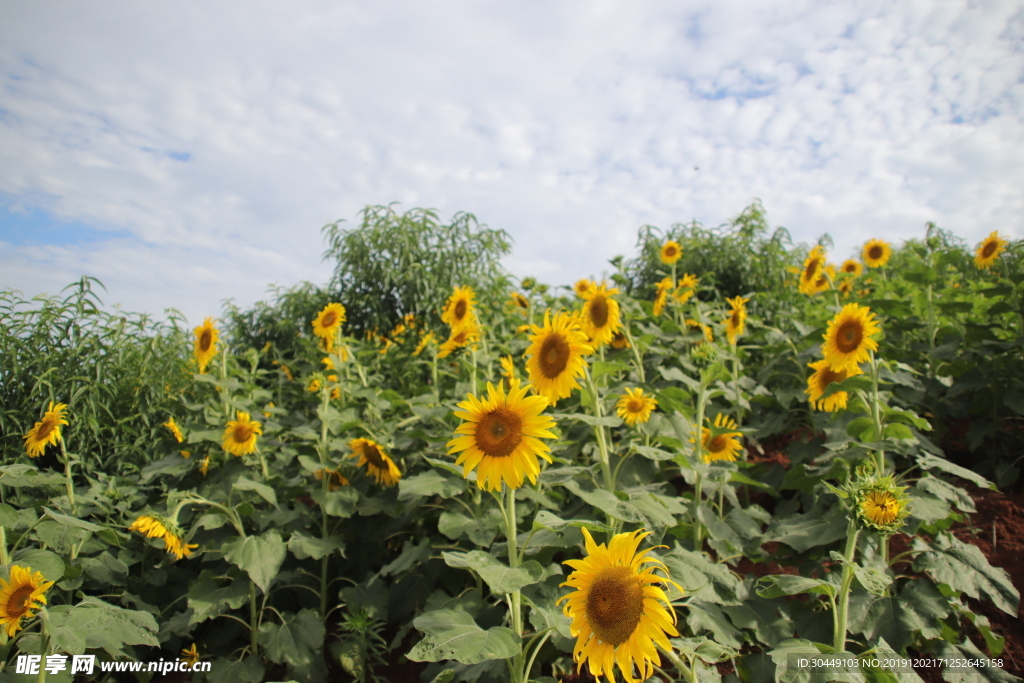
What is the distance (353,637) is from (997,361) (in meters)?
4.34

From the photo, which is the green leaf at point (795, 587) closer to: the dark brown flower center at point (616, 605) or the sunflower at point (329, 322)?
the dark brown flower center at point (616, 605)

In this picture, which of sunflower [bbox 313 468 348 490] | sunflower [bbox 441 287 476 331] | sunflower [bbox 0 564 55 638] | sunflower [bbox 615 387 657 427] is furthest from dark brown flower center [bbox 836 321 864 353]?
sunflower [bbox 0 564 55 638]

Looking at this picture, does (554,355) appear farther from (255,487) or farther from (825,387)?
(825,387)

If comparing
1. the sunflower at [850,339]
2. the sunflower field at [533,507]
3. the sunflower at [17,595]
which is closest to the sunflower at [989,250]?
the sunflower field at [533,507]

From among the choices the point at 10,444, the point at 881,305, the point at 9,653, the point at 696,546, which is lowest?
the point at 9,653

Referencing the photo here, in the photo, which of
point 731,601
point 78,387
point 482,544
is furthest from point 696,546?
point 78,387

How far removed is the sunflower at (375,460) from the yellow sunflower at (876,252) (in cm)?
579

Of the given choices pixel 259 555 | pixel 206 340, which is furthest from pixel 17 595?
pixel 206 340

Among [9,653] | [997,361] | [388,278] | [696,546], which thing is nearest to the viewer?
[9,653]

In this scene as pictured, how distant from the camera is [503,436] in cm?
196

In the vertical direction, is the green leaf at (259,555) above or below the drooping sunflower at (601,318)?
below

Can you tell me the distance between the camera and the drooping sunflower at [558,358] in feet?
8.34

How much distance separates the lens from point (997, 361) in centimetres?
368

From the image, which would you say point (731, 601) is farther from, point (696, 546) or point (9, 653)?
point (9, 653)
